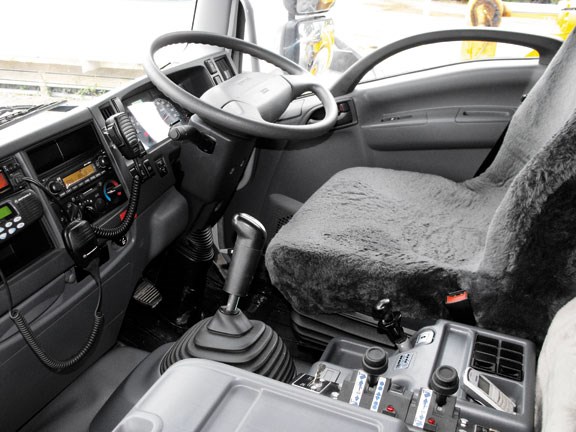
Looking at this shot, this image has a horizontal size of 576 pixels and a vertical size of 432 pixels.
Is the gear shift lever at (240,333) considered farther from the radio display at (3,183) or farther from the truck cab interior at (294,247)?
the radio display at (3,183)

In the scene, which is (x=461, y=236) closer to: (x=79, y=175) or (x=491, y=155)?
(x=491, y=155)

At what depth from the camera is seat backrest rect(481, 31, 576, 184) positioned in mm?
1382

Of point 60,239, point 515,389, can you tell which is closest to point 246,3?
point 60,239

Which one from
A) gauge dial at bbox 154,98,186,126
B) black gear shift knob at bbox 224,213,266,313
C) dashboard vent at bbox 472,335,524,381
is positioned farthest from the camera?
gauge dial at bbox 154,98,186,126

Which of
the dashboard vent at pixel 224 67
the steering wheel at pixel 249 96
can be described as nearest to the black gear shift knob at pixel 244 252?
the steering wheel at pixel 249 96

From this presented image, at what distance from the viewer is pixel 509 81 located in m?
1.81

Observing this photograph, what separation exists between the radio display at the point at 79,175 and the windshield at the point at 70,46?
0.20m

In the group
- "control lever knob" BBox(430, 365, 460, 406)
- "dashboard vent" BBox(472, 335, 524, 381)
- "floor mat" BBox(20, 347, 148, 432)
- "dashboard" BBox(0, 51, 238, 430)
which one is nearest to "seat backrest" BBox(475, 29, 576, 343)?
"dashboard vent" BBox(472, 335, 524, 381)

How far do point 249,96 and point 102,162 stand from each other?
0.39 metres

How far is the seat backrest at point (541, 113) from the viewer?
4.53ft

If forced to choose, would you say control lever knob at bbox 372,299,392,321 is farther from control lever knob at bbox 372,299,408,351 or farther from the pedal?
the pedal

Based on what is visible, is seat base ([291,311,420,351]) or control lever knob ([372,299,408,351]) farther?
seat base ([291,311,420,351])

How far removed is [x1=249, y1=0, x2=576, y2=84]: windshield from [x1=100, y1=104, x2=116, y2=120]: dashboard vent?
0.78 meters

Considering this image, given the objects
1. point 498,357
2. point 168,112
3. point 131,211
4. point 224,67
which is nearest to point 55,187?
point 131,211
